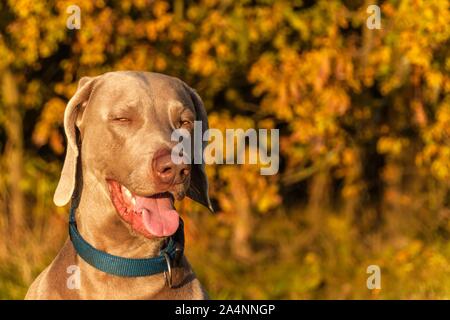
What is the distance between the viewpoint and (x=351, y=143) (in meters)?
8.51

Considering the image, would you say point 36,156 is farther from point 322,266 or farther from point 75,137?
point 75,137

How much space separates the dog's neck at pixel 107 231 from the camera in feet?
12.2

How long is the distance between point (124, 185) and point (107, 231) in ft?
0.66

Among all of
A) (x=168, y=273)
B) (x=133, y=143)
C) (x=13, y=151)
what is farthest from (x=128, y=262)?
(x=13, y=151)

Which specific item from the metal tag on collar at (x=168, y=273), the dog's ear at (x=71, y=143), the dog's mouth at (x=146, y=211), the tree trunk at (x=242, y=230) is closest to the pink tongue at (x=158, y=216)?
the dog's mouth at (x=146, y=211)

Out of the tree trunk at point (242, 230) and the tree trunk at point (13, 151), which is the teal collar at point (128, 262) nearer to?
the tree trunk at point (13, 151)

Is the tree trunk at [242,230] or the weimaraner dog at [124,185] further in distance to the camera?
the tree trunk at [242,230]

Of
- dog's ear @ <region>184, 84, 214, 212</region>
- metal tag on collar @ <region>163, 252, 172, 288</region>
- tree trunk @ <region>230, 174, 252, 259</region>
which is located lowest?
tree trunk @ <region>230, 174, 252, 259</region>

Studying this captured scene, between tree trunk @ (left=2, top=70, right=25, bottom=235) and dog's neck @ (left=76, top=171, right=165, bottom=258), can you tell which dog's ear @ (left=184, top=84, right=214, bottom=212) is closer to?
dog's neck @ (left=76, top=171, right=165, bottom=258)

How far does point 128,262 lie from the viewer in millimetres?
3646

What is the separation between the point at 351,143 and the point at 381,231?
1.54 meters

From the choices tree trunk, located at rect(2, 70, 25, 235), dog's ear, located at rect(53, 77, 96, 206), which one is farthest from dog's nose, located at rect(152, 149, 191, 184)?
tree trunk, located at rect(2, 70, 25, 235)

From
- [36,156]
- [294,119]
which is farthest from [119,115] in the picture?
[36,156]

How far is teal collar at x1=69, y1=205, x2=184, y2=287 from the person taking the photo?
3652mm
